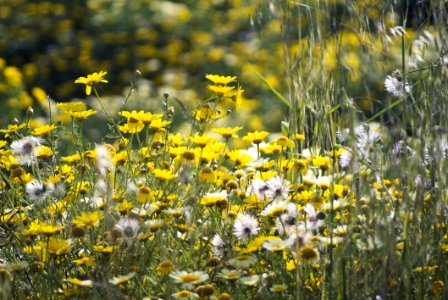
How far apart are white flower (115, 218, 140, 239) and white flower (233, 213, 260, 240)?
0.23 m

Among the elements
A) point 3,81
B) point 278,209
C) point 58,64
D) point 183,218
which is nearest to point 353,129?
point 278,209

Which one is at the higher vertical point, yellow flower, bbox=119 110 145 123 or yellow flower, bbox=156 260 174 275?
yellow flower, bbox=119 110 145 123

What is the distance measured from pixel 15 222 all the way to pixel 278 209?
751mm

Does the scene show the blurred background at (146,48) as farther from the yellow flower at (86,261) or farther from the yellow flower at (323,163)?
the yellow flower at (86,261)

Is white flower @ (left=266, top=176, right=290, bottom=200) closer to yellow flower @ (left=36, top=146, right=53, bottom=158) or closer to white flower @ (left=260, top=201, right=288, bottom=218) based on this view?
white flower @ (left=260, top=201, right=288, bottom=218)

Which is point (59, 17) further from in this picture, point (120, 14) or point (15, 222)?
point (15, 222)

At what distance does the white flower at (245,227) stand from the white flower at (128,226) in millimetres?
231

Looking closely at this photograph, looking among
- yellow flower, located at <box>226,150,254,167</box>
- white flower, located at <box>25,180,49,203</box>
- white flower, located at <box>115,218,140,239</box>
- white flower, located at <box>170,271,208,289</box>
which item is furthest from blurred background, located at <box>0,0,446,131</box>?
white flower, located at <box>170,271,208,289</box>

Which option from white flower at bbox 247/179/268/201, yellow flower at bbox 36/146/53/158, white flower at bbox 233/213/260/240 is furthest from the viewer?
yellow flower at bbox 36/146/53/158

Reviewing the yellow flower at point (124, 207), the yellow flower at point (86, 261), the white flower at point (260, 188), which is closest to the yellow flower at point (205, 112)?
the white flower at point (260, 188)

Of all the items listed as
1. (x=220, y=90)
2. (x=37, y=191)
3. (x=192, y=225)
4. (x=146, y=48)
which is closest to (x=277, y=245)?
(x=192, y=225)

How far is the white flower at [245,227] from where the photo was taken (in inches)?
73.6

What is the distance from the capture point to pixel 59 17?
723cm

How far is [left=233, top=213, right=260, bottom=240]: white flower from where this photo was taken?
1.87 metres
